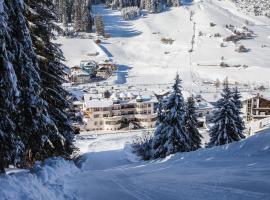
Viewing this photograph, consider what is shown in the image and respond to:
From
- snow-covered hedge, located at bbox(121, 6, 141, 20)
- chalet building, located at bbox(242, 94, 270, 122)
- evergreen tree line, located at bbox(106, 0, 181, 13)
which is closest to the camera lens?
chalet building, located at bbox(242, 94, 270, 122)

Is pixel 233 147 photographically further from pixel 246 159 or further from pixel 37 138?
pixel 37 138

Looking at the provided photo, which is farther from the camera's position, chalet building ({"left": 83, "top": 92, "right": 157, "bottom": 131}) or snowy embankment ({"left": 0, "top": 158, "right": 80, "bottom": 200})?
chalet building ({"left": 83, "top": 92, "right": 157, "bottom": 131})

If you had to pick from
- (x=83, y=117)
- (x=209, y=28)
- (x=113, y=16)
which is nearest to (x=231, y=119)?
(x=83, y=117)

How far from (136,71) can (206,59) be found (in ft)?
76.0

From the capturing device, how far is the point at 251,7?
588 feet

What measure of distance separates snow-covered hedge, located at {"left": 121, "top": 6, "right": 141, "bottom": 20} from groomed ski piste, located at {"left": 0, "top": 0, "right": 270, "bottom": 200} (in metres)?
2.88

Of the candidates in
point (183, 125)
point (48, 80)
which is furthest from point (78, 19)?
point (48, 80)

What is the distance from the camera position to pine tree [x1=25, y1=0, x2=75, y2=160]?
1441cm

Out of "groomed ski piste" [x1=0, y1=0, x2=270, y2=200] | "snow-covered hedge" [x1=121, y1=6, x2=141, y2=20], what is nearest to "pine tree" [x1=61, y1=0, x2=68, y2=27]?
"groomed ski piste" [x1=0, y1=0, x2=270, y2=200]

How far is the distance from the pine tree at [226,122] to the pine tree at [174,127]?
362 cm

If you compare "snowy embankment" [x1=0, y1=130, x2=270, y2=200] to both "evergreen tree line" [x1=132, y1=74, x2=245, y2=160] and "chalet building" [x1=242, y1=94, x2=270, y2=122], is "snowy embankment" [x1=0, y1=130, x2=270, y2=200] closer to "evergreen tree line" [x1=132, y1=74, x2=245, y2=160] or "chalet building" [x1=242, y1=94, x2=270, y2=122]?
"evergreen tree line" [x1=132, y1=74, x2=245, y2=160]

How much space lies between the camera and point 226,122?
31453 mm

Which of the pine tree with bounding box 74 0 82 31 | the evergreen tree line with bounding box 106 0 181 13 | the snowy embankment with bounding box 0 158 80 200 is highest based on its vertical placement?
the evergreen tree line with bounding box 106 0 181 13

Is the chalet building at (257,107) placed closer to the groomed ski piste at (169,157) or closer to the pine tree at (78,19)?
the groomed ski piste at (169,157)
